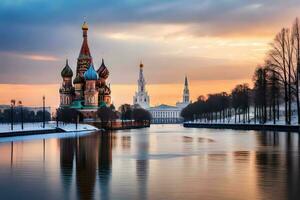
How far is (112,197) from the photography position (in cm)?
1414

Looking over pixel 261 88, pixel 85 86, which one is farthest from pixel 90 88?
pixel 261 88

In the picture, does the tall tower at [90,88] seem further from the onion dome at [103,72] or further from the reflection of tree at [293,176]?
the reflection of tree at [293,176]

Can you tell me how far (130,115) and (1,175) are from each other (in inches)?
5935

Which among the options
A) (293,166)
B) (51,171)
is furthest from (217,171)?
(51,171)

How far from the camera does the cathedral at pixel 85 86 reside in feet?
492

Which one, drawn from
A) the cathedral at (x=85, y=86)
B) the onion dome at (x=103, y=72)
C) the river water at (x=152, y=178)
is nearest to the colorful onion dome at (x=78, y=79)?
the cathedral at (x=85, y=86)

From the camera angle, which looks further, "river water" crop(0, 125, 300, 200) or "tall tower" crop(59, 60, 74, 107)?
"tall tower" crop(59, 60, 74, 107)

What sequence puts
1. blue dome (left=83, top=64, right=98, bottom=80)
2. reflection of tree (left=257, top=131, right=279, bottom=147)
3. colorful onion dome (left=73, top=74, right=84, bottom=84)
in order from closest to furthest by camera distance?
reflection of tree (left=257, top=131, right=279, bottom=147) < blue dome (left=83, top=64, right=98, bottom=80) < colorful onion dome (left=73, top=74, right=84, bottom=84)

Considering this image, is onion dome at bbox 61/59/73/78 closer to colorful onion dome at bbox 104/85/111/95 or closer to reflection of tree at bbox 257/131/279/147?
colorful onion dome at bbox 104/85/111/95

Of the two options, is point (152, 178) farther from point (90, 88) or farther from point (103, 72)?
point (103, 72)

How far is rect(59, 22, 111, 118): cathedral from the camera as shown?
492 feet

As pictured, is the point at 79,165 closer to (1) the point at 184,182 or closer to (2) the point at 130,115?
(1) the point at 184,182

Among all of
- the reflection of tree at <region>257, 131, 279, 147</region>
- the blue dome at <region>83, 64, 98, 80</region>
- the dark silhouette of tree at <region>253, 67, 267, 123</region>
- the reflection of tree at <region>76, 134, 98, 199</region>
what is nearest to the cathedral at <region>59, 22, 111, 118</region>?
the blue dome at <region>83, 64, 98, 80</region>

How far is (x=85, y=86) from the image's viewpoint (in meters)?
152
